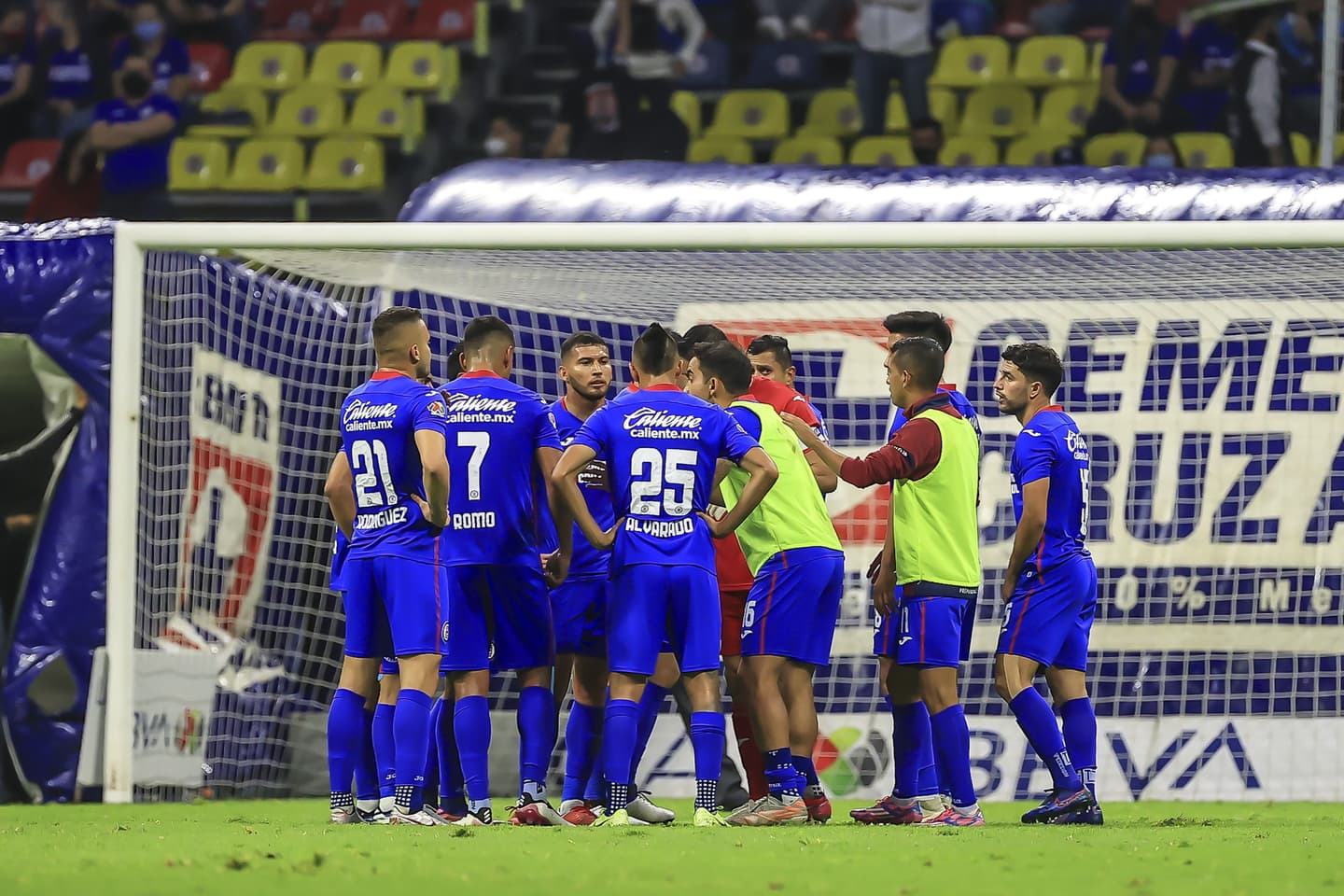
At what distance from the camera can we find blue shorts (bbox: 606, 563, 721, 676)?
265 inches

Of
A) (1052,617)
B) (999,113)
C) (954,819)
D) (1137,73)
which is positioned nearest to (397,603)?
(954,819)

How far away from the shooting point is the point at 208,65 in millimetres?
16922

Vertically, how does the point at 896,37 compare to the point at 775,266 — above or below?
above

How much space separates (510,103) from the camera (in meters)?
16.6

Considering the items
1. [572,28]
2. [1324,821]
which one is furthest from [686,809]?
[572,28]

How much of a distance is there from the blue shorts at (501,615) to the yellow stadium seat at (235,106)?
10234mm

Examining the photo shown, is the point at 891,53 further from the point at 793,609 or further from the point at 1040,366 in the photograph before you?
the point at 793,609

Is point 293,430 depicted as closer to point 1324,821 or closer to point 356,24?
point 1324,821

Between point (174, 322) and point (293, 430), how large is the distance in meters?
0.81

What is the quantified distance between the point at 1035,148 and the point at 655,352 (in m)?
8.64

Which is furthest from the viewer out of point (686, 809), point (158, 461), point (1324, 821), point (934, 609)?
point (158, 461)

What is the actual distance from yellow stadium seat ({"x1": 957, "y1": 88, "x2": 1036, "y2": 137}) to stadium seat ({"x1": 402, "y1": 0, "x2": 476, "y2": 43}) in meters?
4.49

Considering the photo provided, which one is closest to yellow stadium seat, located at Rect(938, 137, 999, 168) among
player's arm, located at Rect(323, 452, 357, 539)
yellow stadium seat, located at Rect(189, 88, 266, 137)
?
yellow stadium seat, located at Rect(189, 88, 266, 137)

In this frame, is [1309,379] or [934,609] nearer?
[934,609]
